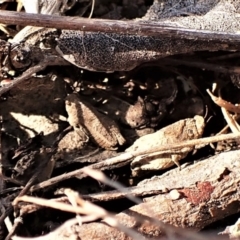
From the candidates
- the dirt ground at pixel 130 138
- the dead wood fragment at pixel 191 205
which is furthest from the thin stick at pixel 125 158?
the dead wood fragment at pixel 191 205

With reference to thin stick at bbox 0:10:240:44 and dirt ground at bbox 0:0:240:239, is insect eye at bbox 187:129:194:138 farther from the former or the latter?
thin stick at bbox 0:10:240:44

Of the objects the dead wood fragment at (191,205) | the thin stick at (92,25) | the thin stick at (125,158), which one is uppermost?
the thin stick at (92,25)

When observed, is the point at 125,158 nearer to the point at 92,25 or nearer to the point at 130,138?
the point at 130,138

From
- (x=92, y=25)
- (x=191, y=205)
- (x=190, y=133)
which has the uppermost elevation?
(x=92, y=25)

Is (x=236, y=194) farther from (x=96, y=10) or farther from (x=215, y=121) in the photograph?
(x=96, y=10)

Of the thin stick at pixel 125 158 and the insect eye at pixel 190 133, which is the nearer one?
the thin stick at pixel 125 158

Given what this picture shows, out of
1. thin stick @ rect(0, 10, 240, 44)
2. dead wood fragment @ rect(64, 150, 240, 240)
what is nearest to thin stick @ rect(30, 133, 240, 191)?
dead wood fragment @ rect(64, 150, 240, 240)

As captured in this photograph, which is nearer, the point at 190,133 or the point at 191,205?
the point at 191,205

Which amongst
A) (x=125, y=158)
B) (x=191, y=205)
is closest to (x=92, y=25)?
(x=125, y=158)

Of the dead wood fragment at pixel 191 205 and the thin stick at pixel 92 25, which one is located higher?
the thin stick at pixel 92 25

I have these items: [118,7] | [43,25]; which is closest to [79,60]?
[43,25]

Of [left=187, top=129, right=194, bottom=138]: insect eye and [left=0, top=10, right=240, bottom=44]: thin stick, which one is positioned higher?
[left=0, top=10, right=240, bottom=44]: thin stick

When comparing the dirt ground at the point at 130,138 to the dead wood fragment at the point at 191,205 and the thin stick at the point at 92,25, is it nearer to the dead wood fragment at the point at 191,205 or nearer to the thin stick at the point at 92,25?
the dead wood fragment at the point at 191,205
